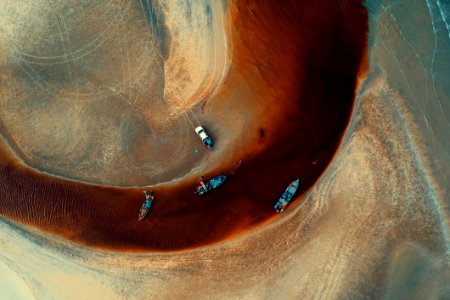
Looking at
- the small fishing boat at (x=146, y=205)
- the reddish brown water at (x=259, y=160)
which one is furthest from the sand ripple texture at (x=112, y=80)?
the reddish brown water at (x=259, y=160)

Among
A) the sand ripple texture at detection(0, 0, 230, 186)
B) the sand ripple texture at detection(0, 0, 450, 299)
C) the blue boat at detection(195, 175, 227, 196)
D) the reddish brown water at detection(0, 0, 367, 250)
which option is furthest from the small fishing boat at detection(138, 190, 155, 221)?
the blue boat at detection(195, 175, 227, 196)

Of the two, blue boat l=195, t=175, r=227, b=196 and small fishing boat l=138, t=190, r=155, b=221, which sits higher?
small fishing boat l=138, t=190, r=155, b=221

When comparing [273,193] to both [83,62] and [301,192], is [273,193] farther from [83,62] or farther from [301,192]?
[83,62]

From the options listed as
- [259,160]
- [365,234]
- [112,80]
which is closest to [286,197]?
[259,160]

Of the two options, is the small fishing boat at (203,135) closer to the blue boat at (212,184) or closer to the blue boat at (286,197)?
the blue boat at (212,184)

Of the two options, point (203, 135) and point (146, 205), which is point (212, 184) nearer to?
point (203, 135)

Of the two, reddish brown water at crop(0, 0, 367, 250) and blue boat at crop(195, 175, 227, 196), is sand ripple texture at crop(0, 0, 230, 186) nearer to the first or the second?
blue boat at crop(195, 175, 227, 196)
